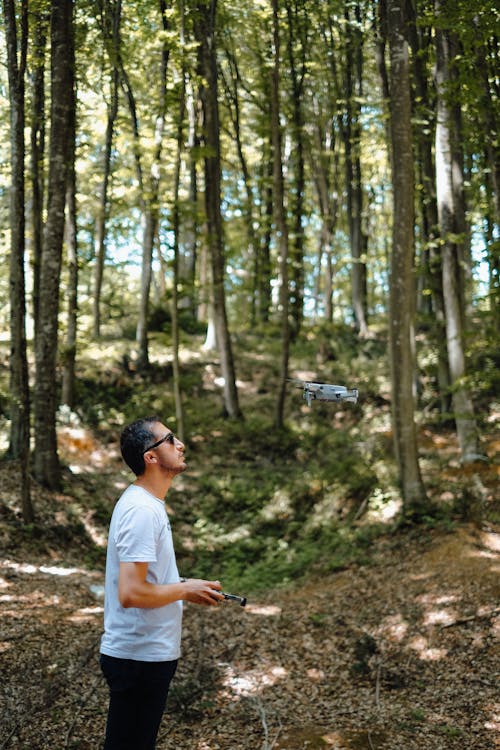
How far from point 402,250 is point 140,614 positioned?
7.61 meters

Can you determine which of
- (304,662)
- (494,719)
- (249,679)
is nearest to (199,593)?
(494,719)

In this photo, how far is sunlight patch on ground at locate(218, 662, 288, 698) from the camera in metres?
5.95

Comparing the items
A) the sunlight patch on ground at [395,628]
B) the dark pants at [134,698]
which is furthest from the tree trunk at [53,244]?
the dark pants at [134,698]

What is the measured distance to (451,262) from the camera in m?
11.3

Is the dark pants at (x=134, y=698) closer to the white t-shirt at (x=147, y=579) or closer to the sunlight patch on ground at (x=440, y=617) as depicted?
the white t-shirt at (x=147, y=579)

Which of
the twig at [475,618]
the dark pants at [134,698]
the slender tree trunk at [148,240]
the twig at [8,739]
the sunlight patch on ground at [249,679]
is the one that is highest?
the slender tree trunk at [148,240]

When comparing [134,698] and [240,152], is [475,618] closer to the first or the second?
[134,698]

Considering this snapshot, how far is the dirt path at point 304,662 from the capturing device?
502 cm

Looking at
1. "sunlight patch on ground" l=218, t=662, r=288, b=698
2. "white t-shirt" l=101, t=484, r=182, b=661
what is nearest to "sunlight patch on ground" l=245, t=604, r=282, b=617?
"sunlight patch on ground" l=218, t=662, r=288, b=698

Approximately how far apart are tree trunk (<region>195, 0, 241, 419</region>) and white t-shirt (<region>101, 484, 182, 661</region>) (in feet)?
38.7

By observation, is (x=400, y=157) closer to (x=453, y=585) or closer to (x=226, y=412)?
(x=453, y=585)

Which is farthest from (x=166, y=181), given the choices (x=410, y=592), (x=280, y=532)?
(x=410, y=592)

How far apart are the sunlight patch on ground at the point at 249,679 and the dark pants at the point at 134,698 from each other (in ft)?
10.2

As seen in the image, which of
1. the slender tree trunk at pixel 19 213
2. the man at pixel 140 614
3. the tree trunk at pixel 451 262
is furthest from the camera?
the tree trunk at pixel 451 262
